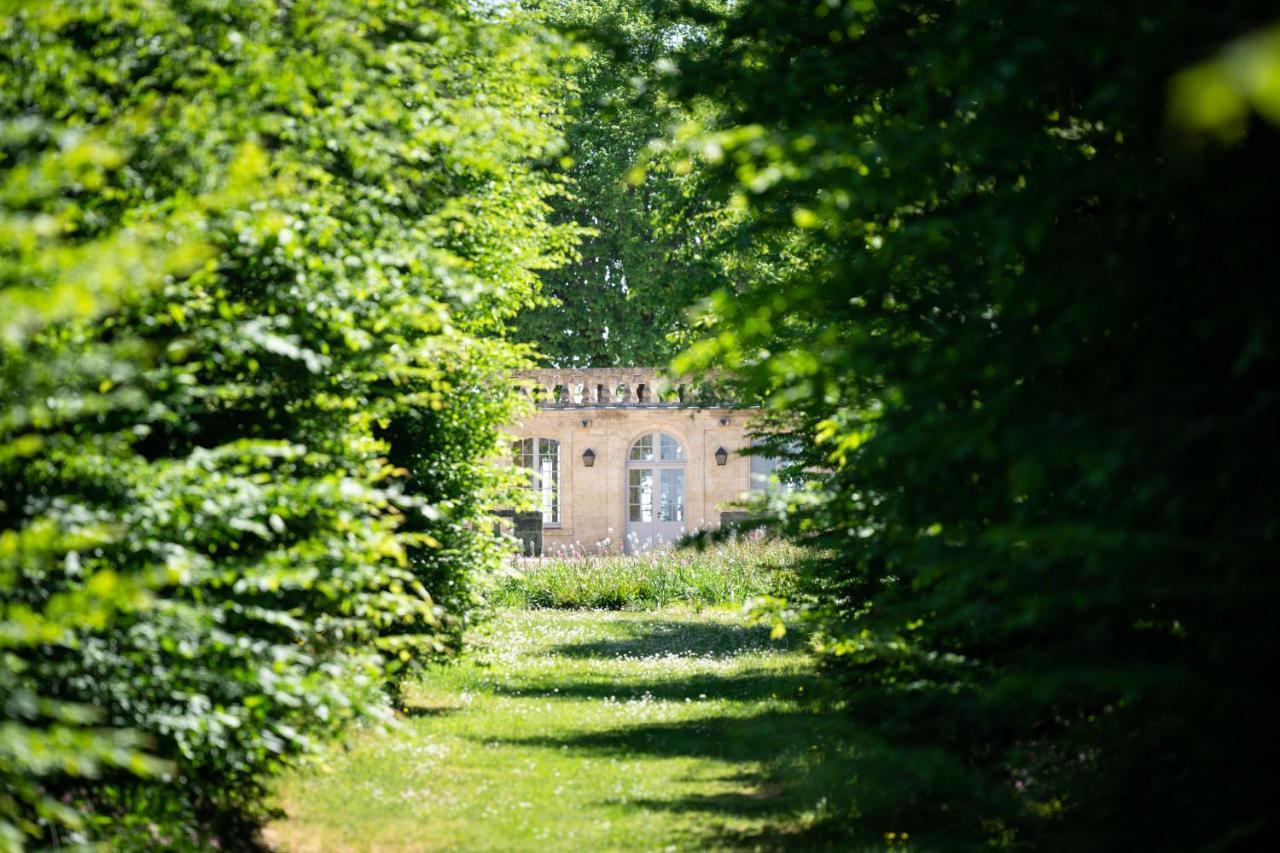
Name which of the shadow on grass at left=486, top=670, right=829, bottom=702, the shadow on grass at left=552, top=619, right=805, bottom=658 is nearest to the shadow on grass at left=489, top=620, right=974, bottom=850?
the shadow on grass at left=486, top=670, right=829, bottom=702

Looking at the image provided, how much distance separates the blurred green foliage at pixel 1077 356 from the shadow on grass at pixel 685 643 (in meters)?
12.5

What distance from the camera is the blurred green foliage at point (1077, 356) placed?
12.8 ft

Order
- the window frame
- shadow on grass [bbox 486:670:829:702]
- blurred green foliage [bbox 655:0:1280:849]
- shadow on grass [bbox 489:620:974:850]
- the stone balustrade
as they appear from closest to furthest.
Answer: blurred green foliage [bbox 655:0:1280:849] → shadow on grass [bbox 489:620:974:850] → shadow on grass [bbox 486:670:829:702] → the stone balustrade → the window frame

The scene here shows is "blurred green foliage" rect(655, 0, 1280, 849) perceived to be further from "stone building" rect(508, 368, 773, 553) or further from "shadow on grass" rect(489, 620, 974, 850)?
"stone building" rect(508, 368, 773, 553)

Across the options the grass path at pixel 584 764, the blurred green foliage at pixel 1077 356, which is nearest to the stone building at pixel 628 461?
the grass path at pixel 584 764

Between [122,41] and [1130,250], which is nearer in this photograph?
[1130,250]

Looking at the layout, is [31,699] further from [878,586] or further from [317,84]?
[878,586]

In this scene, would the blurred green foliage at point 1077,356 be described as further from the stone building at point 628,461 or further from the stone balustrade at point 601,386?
→ the stone building at point 628,461

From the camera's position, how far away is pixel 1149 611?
5.49 m

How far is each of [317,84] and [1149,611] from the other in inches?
156

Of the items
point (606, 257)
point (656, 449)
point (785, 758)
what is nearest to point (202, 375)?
point (785, 758)

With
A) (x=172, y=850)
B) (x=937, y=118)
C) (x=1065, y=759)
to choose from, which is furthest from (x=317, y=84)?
(x=1065, y=759)

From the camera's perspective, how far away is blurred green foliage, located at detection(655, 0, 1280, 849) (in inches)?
154

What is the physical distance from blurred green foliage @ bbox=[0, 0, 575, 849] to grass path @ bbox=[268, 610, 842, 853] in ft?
3.48
